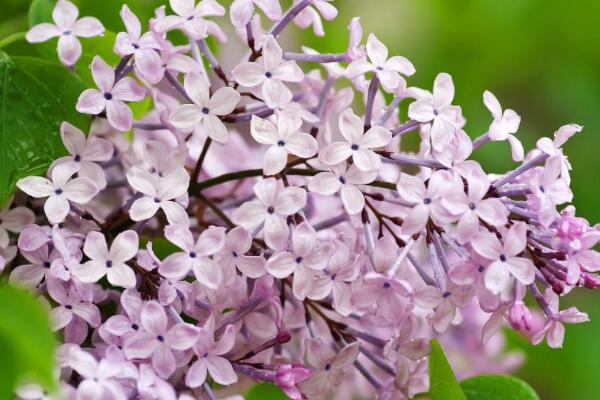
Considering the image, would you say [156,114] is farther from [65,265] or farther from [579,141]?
[579,141]

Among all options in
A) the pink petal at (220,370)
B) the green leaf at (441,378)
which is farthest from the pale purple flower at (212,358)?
the green leaf at (441,378)

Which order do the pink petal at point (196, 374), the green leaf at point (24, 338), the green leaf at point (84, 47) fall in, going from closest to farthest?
the green leaf at point (24, 338)
the pink petal at point (196, 374)
the green leaf at point (84, 47)

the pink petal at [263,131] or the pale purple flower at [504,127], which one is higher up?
the pale purple flower at [504,127]

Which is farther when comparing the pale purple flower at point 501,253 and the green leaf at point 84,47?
the green leaf at point 84,47

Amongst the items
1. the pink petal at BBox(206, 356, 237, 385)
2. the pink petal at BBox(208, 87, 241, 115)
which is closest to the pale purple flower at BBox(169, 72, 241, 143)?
the pink petal at BBox(208, 87, 241, 115)

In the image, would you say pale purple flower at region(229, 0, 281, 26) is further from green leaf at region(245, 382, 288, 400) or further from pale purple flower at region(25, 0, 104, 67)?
green leaf at region(245, 382, 288, 400)

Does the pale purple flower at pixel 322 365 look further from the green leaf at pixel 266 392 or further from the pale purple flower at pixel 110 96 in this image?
the pale purple flower at pixel 110 96

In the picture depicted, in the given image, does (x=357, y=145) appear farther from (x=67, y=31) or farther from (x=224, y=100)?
(x=67, y=31)
